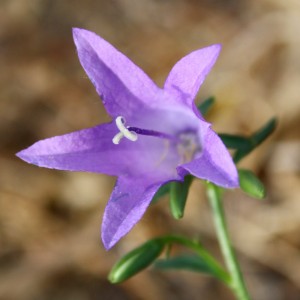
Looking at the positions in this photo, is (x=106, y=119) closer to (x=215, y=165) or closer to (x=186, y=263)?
(x=186, y=263)

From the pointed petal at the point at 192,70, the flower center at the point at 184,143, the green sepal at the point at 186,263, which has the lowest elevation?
the green sepal at the point at 186,263

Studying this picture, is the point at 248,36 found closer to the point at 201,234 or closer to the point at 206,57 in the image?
the point at 201,234

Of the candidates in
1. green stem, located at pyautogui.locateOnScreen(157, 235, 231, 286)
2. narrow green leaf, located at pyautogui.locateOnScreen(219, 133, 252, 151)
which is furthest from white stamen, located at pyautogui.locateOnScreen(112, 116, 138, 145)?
green stem, located at pyautogui.locateOnScreen(157, 235, 231, 286)

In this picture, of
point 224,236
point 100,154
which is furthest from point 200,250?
point 100,154

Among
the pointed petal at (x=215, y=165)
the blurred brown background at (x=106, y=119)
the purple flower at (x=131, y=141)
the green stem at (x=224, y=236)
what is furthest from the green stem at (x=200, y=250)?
the blurred brown background at (x=106, y=119)

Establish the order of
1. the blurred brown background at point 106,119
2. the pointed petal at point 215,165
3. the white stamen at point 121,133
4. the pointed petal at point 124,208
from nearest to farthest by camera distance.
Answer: the pointed petal at point 215,165 → the pointed petal at point 124,208 → the white stamen at point 121,133 → the blurred brown background at point 106,119

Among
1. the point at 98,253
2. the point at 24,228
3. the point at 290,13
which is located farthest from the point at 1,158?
the point at 290,13

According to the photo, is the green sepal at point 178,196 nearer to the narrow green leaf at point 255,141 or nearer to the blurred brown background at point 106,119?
the narrow green leaf at point 255,141
